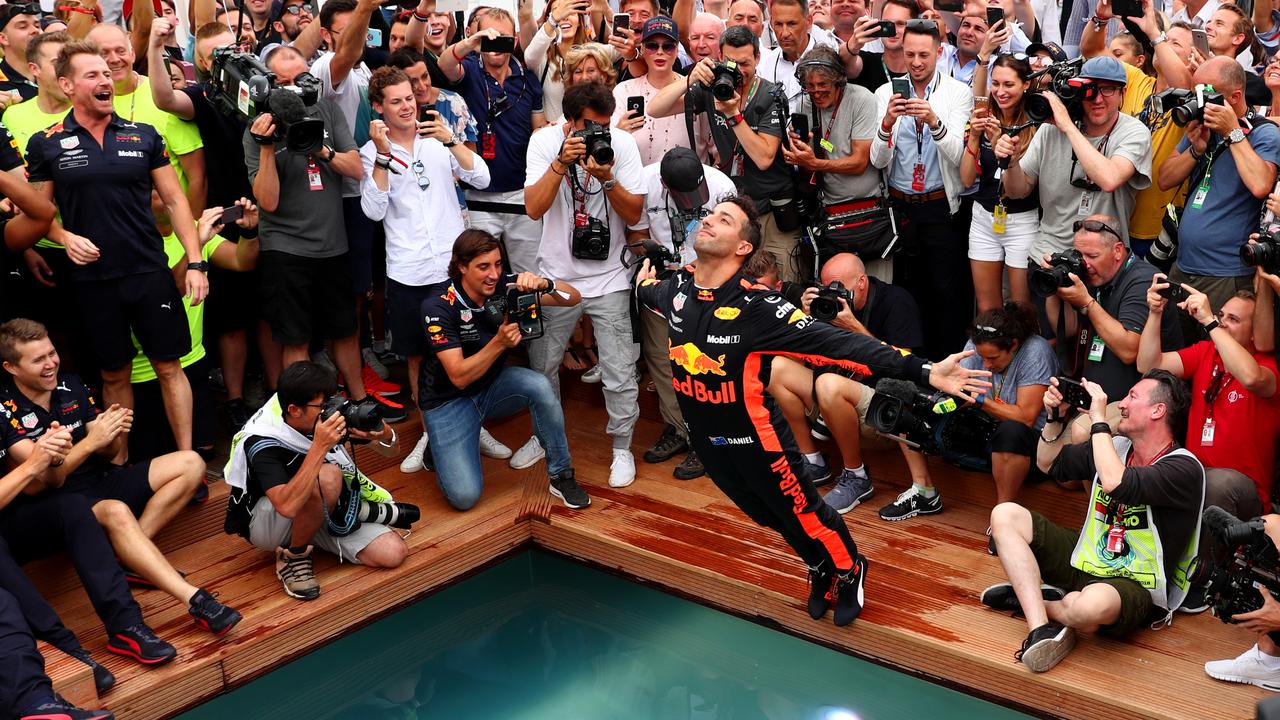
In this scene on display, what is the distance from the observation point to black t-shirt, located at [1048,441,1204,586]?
4.05m

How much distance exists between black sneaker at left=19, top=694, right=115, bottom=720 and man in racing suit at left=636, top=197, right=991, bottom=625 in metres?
2.17

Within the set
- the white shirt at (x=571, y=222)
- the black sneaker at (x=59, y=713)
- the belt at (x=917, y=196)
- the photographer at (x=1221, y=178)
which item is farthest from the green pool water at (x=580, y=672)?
the belt at (x=917, y=196)

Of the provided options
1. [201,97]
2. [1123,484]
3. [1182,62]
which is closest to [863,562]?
[1123,484]

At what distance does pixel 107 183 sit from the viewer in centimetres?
495

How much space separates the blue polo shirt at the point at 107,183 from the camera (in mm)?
4902

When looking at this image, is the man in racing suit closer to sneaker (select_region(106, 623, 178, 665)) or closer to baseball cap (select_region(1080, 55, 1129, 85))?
baseball cap (select_region(1080, 55, 1129, 85))

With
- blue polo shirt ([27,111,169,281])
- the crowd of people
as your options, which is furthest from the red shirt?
blue polo shirt ([27,111,169,281])

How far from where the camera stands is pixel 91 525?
441 centimetres

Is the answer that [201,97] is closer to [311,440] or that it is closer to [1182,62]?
[311,440]

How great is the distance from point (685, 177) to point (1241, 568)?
2573 millimetres

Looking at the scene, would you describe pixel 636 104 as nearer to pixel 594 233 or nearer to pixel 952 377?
pixel 594 233

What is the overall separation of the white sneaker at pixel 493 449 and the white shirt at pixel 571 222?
944mm

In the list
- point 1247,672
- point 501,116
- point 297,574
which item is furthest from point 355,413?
point 1247,672

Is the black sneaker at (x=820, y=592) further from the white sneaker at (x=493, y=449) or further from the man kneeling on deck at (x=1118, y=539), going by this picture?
the white sneaker at (x=493, y=449)
